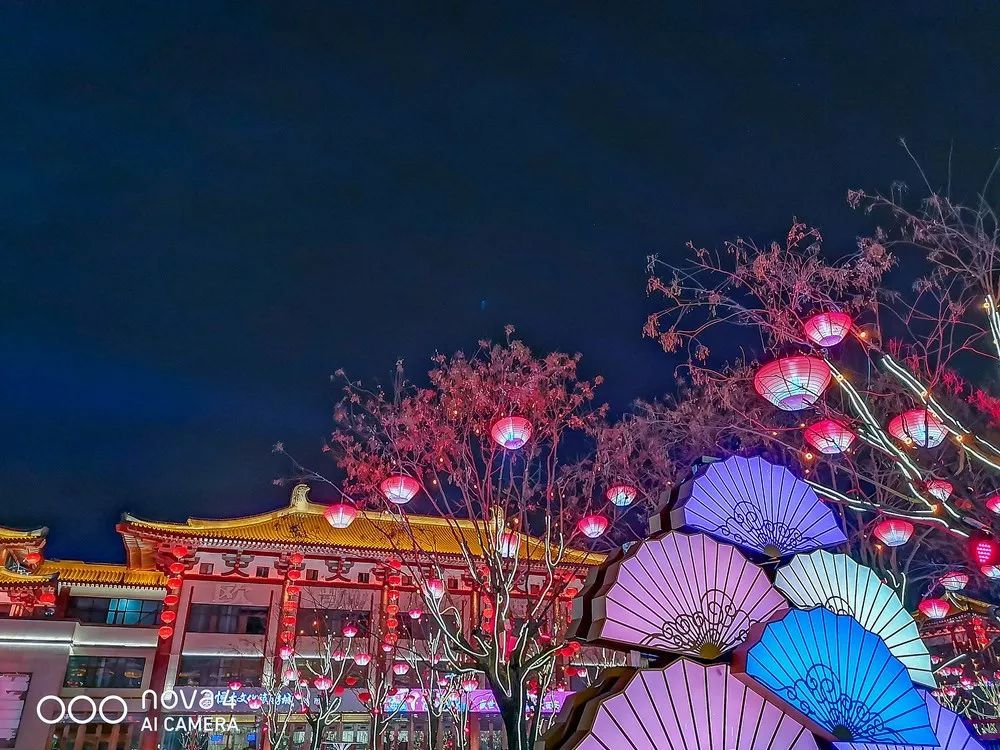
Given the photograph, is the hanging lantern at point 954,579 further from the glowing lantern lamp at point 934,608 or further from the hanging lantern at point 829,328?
the hanging lantern at point 829,328

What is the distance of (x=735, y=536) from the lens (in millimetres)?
3428

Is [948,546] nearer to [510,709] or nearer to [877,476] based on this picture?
[877,476]

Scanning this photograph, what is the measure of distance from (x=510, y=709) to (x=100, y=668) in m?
19.6

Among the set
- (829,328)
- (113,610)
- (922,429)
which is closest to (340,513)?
(829,328)

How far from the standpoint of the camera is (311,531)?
25.9m

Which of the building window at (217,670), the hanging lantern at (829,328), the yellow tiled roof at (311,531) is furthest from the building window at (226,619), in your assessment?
the hanging lantern at (829,328)

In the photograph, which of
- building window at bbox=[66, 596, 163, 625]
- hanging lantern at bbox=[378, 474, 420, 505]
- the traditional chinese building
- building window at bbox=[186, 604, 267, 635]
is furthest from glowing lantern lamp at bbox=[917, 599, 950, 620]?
building window at bbox=[66, 596, 163, 625]

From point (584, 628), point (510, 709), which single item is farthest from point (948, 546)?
point (584, 628)

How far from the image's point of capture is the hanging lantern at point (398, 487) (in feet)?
35.5

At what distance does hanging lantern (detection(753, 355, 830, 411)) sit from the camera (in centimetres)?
671

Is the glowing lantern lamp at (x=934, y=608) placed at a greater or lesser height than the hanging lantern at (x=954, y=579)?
greater

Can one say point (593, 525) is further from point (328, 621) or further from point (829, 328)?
point (328, 621)

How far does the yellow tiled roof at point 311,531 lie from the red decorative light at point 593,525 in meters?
9.63

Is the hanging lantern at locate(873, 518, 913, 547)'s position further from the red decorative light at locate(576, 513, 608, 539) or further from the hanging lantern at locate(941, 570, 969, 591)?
the red decorative light at locate(576, 513, 608, 539)
